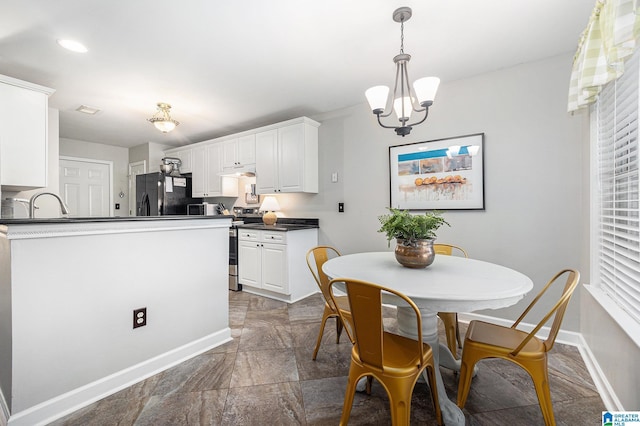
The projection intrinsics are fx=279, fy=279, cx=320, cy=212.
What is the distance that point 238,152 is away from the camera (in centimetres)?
416

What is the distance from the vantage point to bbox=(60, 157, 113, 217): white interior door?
15.5 feet

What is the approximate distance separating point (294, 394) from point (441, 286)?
109cm

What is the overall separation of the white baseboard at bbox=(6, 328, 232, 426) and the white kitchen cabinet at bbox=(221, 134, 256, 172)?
8.32 feet

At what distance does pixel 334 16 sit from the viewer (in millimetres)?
1854

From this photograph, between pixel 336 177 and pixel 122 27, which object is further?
pixel 336 177

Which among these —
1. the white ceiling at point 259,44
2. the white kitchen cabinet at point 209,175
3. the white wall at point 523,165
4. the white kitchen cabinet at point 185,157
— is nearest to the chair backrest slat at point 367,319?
the white ceiling at point 259,44

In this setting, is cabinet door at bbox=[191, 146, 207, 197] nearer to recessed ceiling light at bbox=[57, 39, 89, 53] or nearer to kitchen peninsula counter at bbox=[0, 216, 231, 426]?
recessed ceiling light at bbox=[57, 39, 89, 53]

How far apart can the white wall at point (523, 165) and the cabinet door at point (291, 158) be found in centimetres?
104

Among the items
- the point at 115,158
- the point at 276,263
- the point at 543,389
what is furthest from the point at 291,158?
the point at 115,158

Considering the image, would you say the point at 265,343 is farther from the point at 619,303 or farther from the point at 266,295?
the point at 619,303

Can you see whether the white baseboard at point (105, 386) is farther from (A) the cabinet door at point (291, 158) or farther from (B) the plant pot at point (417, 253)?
(A) the cabinet door at point (291, 158)

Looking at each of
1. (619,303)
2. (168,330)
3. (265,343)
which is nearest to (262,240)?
(265,343)

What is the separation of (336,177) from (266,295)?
1.75 m

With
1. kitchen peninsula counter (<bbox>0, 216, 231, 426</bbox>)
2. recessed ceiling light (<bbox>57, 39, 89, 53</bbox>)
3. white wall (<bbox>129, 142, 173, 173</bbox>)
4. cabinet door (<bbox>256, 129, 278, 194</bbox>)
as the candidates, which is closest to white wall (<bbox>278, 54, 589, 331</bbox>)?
cabinet door (<bbox>256, 129, 278, 194</bbox>)
